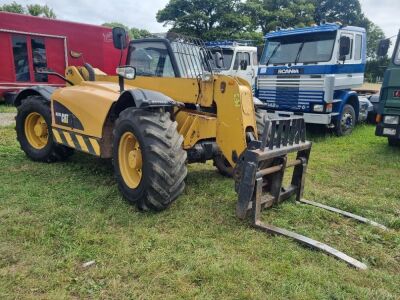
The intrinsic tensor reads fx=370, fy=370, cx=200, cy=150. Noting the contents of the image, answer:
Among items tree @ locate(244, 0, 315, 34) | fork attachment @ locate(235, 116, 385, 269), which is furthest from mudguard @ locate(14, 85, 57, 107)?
tree @ locate(244, 0, 315, 34)

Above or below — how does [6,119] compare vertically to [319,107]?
below

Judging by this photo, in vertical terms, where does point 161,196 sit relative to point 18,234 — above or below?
above

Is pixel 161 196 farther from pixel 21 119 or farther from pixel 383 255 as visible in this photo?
pixel 21 119

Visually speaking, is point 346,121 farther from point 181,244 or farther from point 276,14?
point 276,14

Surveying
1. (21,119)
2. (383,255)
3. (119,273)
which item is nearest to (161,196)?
(119,273)

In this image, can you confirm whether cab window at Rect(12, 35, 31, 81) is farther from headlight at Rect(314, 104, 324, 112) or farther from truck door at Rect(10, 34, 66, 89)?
headlight at Rect(314, 104, 324, 112)

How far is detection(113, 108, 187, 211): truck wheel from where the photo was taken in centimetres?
365

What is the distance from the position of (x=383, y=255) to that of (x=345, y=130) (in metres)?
6.64

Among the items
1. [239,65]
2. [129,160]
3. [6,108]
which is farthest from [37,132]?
[239,65]

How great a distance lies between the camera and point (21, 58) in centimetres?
1175

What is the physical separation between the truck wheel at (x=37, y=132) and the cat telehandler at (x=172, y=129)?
0.07ft

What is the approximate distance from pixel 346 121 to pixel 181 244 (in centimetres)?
739

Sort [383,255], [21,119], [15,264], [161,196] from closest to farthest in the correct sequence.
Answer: [15,264] → [383,255] → [161,196] → [21,119]

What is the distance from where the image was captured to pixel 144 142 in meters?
3.72
